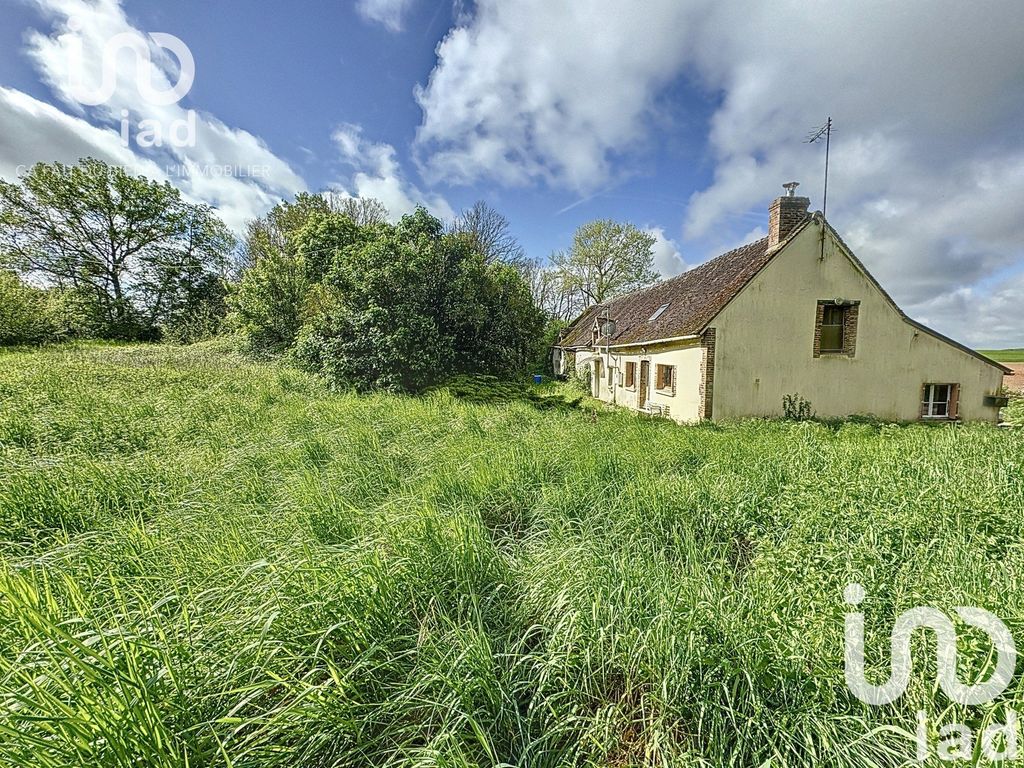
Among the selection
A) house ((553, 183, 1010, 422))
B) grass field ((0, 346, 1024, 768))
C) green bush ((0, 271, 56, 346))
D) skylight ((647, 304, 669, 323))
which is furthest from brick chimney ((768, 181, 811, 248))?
green bush ((0, 271, 56, 346))

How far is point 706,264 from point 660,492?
15.1 m

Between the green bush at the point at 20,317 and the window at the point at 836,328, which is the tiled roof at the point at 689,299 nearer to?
the window at the point at 836,328

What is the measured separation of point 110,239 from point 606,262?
1453 inches

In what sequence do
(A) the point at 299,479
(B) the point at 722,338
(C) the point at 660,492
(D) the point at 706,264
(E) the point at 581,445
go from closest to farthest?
(C) the point at 660,492
(A) the point at 299,479
(E) the point at 581,445
(B) the point at 722,338
(D) the point at 706,264

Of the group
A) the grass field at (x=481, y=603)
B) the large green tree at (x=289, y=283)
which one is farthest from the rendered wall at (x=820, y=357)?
the large green tree at (x=289, y=283)

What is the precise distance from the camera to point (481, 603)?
2490 mm

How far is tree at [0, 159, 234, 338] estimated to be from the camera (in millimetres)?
23547

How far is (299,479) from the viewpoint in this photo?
13.9 feet

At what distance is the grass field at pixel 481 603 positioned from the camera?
64.1 inches

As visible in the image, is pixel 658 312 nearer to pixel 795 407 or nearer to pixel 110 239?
pixel 795 407

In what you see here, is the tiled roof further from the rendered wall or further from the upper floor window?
the upper floor window

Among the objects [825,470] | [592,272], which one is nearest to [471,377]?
[825,470]

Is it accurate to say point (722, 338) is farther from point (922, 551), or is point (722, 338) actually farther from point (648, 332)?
point (922, 551)

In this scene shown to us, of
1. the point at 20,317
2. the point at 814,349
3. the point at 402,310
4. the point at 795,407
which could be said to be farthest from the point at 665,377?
the point at 20,317
